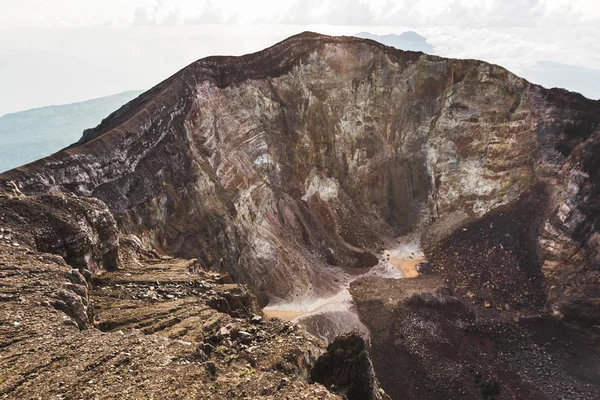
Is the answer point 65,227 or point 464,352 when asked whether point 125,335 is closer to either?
point 65,227

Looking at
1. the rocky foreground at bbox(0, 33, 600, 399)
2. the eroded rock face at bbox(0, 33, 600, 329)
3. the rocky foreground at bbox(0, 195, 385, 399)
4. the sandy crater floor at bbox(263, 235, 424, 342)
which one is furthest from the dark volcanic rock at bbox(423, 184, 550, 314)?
the rocky foreground at bbox(0, 195, 385, 399)

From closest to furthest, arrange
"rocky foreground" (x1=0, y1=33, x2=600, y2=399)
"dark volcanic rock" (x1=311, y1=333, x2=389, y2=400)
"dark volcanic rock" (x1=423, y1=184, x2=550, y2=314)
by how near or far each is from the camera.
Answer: "rocky foreground" (x1=0, y1=33, x2=600, y2=399), "dark volcanic rock" (x1=311, y1=333, x2=389, y2=400), "dark volcanic rock" (x1=423, y1=184, x2=550, y2=314)

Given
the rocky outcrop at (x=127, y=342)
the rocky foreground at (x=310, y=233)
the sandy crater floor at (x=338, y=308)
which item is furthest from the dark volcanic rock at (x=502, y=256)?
the rocky outcrop at (x=127, y=342)

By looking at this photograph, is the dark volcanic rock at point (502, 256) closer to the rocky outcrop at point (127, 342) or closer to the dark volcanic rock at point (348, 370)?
the dark volcanic rock at point (348, 370)

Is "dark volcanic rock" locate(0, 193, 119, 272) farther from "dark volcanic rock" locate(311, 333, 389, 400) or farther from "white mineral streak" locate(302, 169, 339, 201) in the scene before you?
"white mineral streak" locate(302, 169, 339, 201)

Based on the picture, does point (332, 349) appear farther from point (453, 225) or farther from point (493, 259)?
point (453, 225)

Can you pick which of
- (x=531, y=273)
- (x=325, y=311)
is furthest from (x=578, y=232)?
(x=325, y=311)
